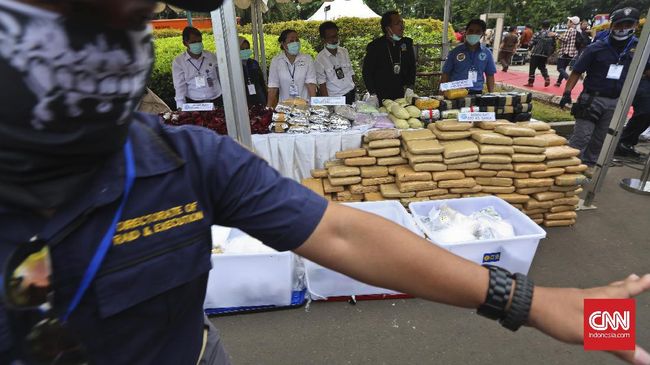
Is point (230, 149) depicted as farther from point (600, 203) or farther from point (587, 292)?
point (600, 203)

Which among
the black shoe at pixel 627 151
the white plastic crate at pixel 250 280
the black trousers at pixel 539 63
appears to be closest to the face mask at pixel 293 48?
the white plastic crate at pixel 250 280

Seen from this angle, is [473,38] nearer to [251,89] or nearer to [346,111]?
[346,111]

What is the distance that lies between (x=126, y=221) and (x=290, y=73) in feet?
16.4

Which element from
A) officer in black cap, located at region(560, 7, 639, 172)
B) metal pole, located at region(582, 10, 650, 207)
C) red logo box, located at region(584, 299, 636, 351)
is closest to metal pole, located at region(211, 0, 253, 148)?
red logo box, located at region(584, 299, 636, 351)

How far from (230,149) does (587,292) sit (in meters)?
0.85

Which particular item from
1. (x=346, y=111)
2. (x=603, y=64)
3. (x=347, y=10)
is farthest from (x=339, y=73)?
(x=347, y=10)

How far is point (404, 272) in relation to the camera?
859mm

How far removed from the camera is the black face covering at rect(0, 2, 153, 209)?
1.72 feet

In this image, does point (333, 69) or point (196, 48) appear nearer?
point (196, 48)

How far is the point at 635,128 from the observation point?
19.4 feet

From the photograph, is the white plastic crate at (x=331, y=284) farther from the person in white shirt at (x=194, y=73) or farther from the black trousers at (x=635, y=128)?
the black trousers at (x=635, y=128)

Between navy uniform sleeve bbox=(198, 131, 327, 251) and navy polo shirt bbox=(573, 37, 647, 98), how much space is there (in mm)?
5225

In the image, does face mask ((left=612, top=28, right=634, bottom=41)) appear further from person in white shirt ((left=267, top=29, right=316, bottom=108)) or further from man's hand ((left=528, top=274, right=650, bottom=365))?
man's hand ((left=528, top=274, right=650, bottom=365))

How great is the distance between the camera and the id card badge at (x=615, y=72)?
4477 mm
